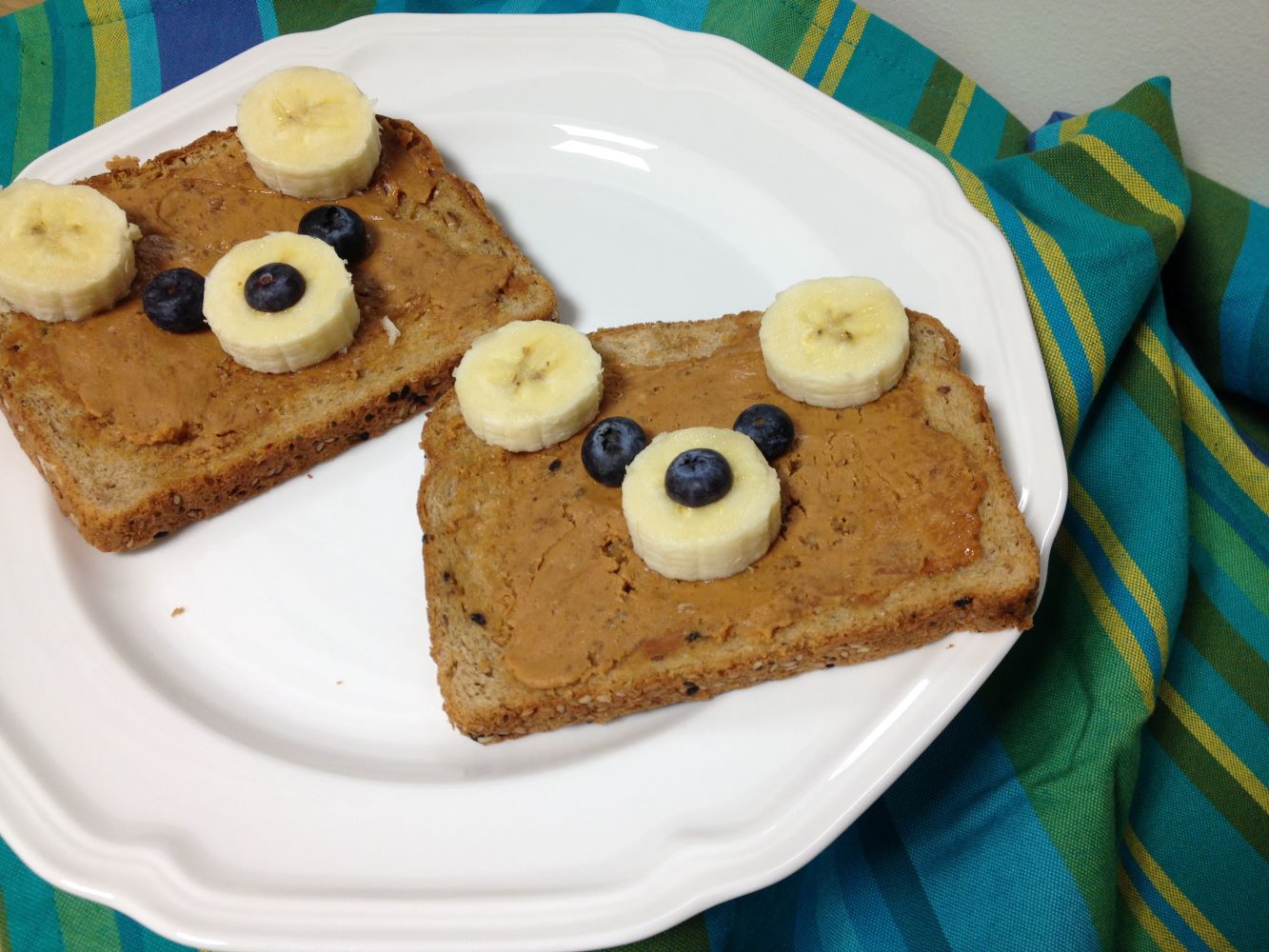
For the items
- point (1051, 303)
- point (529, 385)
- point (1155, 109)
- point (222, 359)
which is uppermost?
point (1155, 109)

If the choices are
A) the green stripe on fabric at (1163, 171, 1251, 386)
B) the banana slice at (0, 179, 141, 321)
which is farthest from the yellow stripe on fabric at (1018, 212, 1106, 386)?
the banana slice at (0, 179, 141, 321)

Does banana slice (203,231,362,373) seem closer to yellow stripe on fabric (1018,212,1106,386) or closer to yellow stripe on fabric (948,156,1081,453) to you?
yellow stripe on fabric (948,156,1081,453)

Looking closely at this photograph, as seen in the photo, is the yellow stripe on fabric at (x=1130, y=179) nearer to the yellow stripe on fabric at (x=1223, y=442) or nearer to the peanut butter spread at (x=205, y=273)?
the yellow stripe on fabric at (x=1223, y=442)

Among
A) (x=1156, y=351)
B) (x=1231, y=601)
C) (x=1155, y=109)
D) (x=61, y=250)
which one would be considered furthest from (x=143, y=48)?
(x=1231, y=601)

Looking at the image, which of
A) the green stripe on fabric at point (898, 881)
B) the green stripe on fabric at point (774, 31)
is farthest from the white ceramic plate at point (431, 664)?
the green stripe on fabric at point (898, 881)

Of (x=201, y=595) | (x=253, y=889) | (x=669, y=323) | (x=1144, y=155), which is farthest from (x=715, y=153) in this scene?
(x=253, y=889)

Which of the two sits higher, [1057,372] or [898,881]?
[1057,372]

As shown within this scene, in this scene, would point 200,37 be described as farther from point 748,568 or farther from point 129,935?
point 129,935
